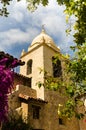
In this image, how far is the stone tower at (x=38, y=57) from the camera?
27.6 meters

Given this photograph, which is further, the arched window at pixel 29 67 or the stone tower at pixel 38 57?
the arched window at pixel 29 67

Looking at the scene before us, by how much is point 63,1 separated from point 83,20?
1186 mm

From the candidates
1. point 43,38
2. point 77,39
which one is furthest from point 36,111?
point 77,39

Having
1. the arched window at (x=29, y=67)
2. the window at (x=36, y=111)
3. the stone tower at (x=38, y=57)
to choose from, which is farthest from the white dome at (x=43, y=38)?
the window at (x=36, y=111)

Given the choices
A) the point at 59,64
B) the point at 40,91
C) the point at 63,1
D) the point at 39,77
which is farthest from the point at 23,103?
the point at 63,1

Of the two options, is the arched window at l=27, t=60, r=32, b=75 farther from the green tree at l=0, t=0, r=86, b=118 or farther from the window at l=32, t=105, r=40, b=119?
the green tree at l=0, t=0, r=86, b=118

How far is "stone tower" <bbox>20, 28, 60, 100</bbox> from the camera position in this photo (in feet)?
90.5

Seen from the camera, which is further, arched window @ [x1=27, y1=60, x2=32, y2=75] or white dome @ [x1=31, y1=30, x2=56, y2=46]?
white dome @ [x1=31, y1=30, x2=56, y2=46]

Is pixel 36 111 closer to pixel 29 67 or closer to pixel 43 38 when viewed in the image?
pixel 29 67

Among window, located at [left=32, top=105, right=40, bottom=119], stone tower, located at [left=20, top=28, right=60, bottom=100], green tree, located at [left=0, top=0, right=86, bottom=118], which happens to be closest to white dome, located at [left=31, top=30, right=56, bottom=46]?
stone tower, located at [left=20, top=28, right=60, bottom=100]

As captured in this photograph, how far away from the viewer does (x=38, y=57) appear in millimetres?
29078

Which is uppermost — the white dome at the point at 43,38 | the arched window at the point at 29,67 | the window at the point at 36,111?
the white dome at the point at 43,38

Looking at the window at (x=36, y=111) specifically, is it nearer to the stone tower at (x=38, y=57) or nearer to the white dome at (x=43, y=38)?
the stone tower at (x=38, y=57)

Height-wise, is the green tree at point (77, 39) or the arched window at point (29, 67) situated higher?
the arched window at point (29, 67)
